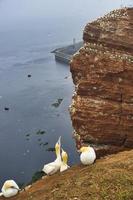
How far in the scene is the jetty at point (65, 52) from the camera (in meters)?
95.4

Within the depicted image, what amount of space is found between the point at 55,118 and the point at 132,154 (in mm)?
50628

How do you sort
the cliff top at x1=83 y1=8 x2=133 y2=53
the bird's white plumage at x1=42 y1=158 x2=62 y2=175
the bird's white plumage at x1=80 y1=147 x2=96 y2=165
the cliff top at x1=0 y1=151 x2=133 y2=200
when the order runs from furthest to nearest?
the cliff top at x1=83 y1=8 x2=133 y2=53
the bird's white plumage at x1=42 y1=158 x2=62 y2=175
the bird's white plumage at x1=80 y1=147 x2=96 y2=165
the cliff top at x1=0 y1=151 x2=133 y2=200

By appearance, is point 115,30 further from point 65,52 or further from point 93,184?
point 65,52

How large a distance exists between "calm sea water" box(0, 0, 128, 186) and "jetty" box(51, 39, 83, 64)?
164cm

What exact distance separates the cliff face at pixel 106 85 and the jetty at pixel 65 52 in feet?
251

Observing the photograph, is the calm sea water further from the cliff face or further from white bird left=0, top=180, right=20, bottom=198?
white bird left=0, top=180, right=20, bottom=198

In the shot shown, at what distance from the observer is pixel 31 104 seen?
225ft

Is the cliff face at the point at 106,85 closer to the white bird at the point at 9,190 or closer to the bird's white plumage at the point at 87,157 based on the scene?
the bird's white plumage at the point at 87,157

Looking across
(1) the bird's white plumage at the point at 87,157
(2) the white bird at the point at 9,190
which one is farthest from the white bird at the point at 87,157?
(2) the white bird at the point at 9,190

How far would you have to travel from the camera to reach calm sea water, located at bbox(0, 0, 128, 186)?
51.6m

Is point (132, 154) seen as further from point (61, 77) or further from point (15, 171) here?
point (61, 77)

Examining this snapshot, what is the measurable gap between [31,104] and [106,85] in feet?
173

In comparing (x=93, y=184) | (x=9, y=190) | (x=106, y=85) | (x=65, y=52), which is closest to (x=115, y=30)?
(x=106, y=85)

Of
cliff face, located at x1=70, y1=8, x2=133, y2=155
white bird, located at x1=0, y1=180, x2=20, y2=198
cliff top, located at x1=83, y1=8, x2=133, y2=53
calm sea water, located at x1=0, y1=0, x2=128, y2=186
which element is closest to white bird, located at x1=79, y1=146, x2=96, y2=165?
white bird, located at x1=0, y1=180, x2=20, y2=198
